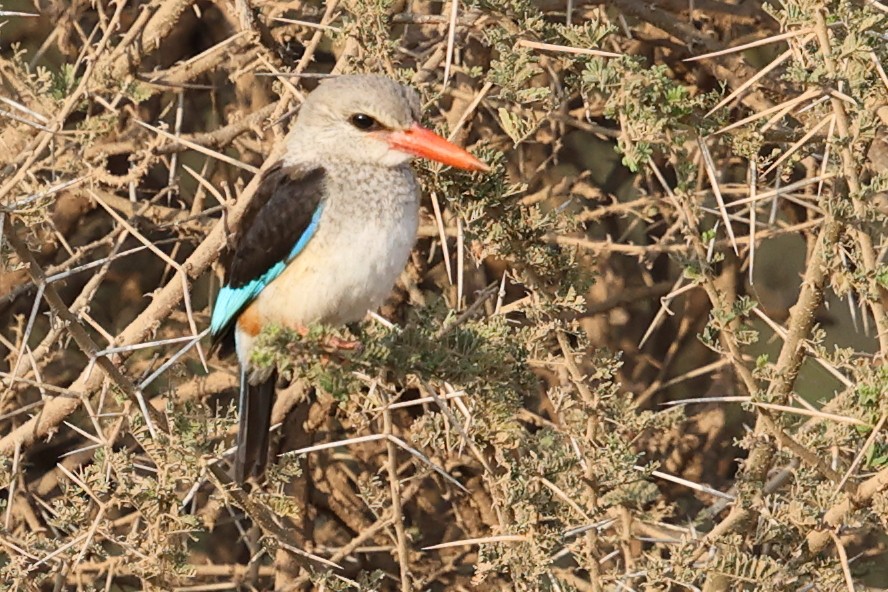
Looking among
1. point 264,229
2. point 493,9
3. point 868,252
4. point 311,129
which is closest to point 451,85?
point 311,129

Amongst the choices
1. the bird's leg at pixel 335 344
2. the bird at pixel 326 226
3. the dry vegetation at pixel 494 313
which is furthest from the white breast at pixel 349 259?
the bird's leg at pixel 335 344

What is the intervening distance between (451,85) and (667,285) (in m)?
0.95

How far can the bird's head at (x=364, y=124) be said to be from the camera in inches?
123

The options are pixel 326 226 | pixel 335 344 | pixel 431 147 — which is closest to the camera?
pixel 335 344

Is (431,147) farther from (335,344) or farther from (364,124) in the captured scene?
(335,344)

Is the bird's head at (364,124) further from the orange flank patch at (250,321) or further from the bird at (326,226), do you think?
the orange flank patch at (250,321)

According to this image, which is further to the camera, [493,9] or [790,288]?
[790,288]

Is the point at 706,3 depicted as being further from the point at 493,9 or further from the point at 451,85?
the point at 493,9

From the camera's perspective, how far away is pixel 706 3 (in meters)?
4.04

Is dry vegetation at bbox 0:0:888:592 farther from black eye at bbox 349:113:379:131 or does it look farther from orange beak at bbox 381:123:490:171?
black eye at bbox 349:113:379:131

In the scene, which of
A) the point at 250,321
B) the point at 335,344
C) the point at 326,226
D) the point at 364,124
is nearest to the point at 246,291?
the point at 250,321

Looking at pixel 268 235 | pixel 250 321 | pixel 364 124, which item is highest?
pixel 364 124

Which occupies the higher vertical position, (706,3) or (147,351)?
(706,3)

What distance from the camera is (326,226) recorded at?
314cm
